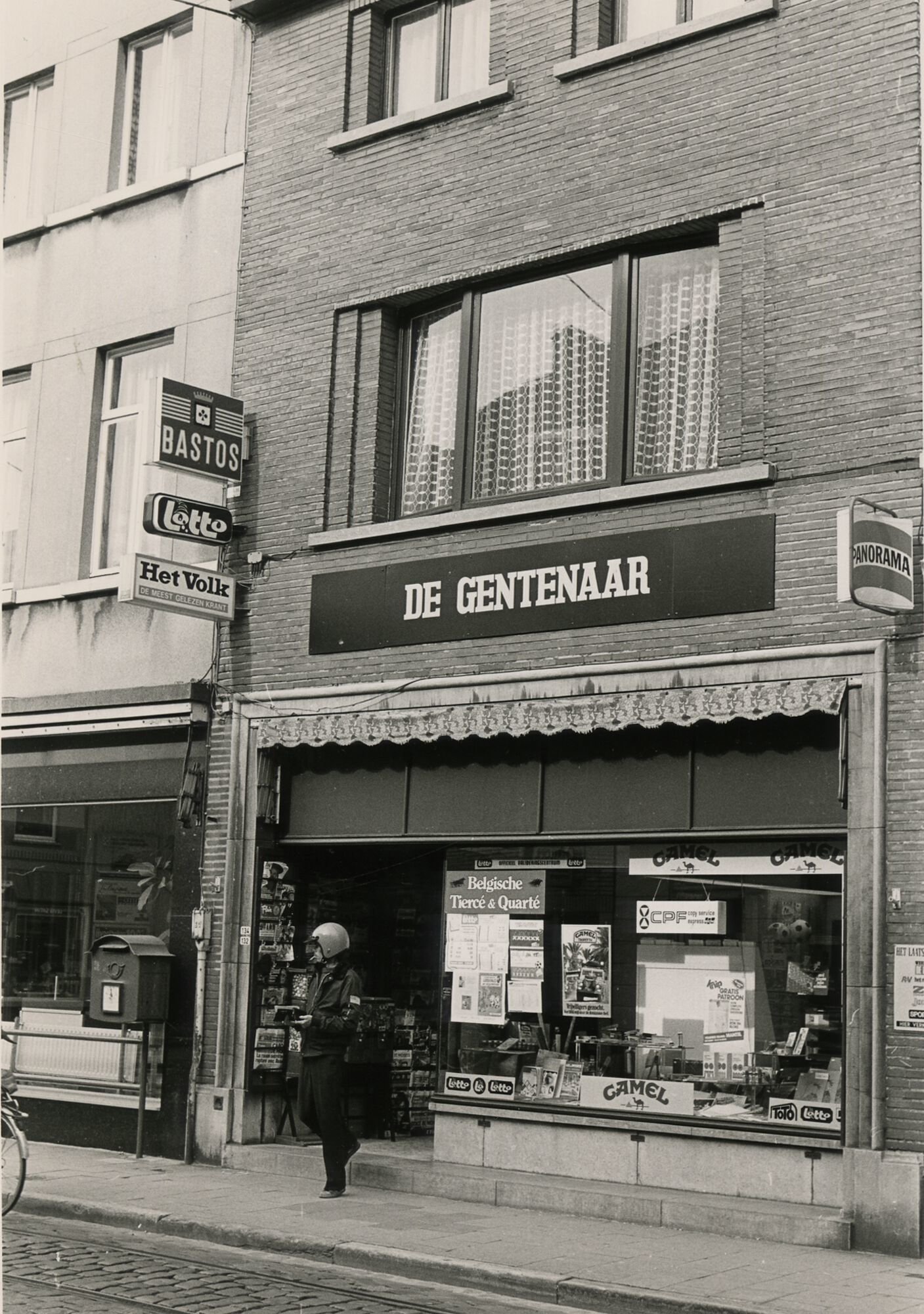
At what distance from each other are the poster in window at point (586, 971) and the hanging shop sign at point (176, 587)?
13.5ft

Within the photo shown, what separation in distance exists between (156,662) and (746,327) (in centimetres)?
628

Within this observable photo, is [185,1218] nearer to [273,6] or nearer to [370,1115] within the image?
[370,1115]

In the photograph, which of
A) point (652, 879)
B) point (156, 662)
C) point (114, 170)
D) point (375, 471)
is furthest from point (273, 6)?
point (652, 879)

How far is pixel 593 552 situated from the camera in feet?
37.4

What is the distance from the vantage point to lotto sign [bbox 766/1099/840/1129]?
33.0 feet

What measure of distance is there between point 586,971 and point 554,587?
2871mm

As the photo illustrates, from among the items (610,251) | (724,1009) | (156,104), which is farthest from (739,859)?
(156,104)

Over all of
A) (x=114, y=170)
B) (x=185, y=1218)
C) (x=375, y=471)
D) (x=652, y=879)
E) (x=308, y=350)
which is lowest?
(x=185, y=1218)

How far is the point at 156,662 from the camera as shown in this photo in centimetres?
1424

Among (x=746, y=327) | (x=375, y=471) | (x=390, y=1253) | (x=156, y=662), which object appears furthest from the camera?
(x=156, y=662)

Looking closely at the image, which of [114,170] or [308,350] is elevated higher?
[114,170]

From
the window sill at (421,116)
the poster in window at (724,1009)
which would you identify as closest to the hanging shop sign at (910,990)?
the poster in window at (724,1009)

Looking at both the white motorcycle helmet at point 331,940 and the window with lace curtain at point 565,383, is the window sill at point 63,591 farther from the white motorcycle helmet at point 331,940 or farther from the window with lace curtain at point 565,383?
the white motorcycle helmet at point 331,940

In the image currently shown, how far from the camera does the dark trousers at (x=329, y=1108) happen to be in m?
11.0
